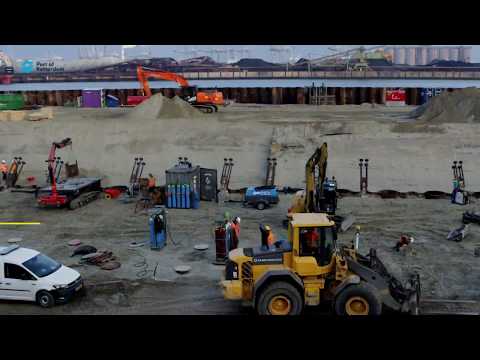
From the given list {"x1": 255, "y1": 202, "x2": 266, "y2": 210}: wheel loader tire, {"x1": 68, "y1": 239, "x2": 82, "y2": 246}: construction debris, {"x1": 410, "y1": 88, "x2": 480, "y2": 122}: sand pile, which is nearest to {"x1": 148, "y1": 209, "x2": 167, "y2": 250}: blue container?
{"x1": 68, "y1": 239, "x2": 82, "y2": 246}: construction debris

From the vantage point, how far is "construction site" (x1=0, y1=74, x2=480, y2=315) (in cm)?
1140

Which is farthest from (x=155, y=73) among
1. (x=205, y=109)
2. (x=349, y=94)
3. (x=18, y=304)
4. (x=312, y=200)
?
(x=18, y=304)

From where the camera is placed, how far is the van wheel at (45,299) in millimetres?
→ 12328

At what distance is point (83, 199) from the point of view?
22.1 metres

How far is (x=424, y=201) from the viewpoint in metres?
21.9

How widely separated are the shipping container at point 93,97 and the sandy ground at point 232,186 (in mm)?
6208

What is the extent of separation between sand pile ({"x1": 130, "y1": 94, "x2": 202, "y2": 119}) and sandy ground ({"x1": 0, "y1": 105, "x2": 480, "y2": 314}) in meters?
1.01

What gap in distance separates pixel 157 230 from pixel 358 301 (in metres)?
7.52

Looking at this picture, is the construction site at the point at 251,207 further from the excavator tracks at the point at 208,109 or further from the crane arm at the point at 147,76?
the crane arm at the point at 147,76

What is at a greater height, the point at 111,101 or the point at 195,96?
the point at 111,101

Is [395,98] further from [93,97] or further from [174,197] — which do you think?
[174,197]

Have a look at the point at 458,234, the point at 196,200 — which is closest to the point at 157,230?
the point at 196,200

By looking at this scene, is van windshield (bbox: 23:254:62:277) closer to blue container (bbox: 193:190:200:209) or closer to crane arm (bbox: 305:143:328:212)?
crane arm (bbox: 305:143:328:212)

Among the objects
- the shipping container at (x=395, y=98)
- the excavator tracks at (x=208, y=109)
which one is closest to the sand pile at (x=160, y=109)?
the excavator tracks at (x=208, y=109)
